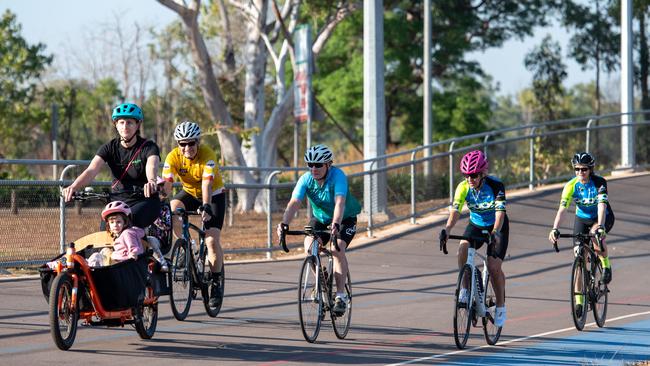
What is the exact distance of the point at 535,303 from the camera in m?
14.2

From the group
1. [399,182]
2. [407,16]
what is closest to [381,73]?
[399,182]

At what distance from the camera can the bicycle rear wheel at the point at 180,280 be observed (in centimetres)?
1112

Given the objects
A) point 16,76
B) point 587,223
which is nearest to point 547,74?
point 16,76

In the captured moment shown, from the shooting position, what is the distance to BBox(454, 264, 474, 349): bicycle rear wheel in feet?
33.2

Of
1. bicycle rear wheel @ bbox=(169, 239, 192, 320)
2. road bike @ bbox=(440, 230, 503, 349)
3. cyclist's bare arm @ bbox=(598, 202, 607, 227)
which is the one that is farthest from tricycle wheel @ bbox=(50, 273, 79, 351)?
cyclist's bare arm @ bbox=(598, 202, 607, 227)

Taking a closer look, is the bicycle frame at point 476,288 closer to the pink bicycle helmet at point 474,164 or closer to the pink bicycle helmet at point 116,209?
the pink bicycle helmet at point 474,164

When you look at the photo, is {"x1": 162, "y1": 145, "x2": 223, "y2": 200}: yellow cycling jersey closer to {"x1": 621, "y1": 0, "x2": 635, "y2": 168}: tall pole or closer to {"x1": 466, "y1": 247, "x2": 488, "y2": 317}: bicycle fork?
{"x1": 466, "y1": 247, "x2": 488, "y2": 317}: bicycle fork

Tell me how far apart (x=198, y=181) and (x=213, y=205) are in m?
0.29

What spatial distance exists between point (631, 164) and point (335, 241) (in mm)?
19732

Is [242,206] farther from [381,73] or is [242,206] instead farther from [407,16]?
[407,16]

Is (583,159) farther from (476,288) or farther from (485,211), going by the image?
(476,288)

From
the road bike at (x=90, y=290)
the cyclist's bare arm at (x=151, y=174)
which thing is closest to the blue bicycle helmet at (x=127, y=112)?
the cyclist's bare arm at (x=151, y=174)

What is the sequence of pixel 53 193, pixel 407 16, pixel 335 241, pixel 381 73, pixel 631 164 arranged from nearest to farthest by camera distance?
pixel 335 241
pixel 53 193
pixel 381 73
pixel 631 164
pixel 407 16

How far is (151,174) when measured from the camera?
32.8 feet
